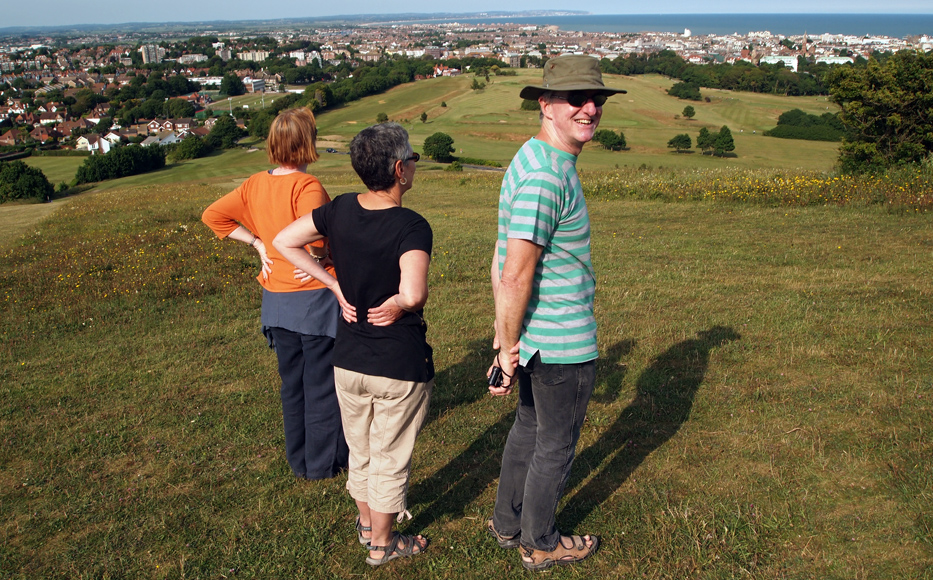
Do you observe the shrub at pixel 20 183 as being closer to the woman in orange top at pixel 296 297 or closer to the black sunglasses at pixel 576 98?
the woman in orange top at pixel 296 297

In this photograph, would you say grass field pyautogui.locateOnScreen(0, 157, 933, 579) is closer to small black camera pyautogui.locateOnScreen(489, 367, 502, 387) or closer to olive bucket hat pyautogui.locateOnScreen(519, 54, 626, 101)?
small black camera pyautogui.locateOnScreen(489, 367, 502, 387)

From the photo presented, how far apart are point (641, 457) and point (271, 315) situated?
2618 millimetres

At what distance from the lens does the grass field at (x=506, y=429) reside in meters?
3.64

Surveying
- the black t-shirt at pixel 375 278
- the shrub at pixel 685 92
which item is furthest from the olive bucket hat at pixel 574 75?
the shrub at pixel 685 92

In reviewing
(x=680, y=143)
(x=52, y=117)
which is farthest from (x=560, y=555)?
(x=52, y=117)

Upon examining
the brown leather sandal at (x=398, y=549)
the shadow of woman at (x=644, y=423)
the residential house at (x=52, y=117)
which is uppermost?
the brown leather sandal at (x=398, y=549)

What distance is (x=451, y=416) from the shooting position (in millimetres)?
5285

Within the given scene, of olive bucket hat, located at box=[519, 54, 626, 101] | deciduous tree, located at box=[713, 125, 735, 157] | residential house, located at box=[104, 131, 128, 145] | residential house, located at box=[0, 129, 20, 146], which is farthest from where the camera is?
residential house, located at box=[0, 129, 20, 146]

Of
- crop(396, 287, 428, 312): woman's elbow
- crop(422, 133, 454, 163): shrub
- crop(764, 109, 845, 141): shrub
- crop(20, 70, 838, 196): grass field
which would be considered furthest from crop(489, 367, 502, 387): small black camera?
crop(764, 109, 845, 141): shrub

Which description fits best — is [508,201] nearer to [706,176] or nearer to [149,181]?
[706,176]

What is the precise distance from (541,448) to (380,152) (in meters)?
1.61

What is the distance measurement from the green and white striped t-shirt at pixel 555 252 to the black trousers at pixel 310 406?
5.12 feet

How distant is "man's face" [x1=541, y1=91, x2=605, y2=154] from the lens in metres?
2.92

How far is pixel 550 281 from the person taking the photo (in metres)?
3.03
